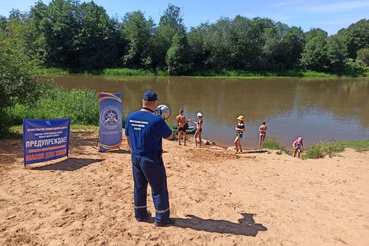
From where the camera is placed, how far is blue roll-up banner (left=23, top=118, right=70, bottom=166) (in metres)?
6.68

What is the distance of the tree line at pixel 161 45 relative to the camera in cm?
5262

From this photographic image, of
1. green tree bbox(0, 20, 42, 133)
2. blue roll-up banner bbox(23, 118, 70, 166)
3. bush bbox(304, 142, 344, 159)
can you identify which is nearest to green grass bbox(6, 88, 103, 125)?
green tree bbox(0, 20, 42, 133)

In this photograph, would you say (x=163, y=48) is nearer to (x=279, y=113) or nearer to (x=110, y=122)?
(x=279, y=113)

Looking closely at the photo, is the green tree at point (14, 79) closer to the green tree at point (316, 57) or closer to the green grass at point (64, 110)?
the green grass at point (64, 110)

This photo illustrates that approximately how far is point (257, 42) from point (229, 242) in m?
62.3

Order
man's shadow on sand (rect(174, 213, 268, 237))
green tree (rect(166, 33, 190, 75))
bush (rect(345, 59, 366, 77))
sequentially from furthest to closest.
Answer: bush (rect(345, 59, 366, 77)), green tree (rect(166, 33, 190, 75)), man's shadow on sand (rect(174, 213, 268, 237))

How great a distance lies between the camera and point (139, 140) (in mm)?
4043

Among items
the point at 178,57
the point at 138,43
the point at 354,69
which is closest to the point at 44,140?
the point at 178,57

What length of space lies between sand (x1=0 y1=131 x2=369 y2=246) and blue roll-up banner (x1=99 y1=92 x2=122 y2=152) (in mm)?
343

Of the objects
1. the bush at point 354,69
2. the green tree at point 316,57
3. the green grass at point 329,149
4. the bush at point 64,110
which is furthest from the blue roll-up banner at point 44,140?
→ the bush at point 354,69

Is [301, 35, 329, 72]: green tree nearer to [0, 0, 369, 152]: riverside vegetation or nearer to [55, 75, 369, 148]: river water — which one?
[0, 0, 369, 152]: riverside vegetation

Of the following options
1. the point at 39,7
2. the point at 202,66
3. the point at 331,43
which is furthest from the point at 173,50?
the point at 331,43

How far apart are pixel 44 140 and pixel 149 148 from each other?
4190 millimetres

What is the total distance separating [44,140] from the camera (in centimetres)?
701
